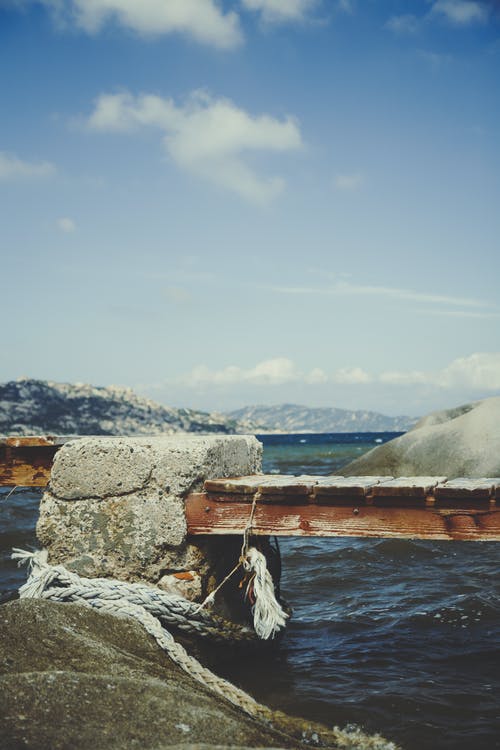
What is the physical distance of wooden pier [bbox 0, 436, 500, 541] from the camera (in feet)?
12.6

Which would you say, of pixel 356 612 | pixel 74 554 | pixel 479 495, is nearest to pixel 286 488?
pixel 479 495

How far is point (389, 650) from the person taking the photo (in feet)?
16.1

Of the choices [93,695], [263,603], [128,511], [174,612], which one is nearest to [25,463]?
[128,511]

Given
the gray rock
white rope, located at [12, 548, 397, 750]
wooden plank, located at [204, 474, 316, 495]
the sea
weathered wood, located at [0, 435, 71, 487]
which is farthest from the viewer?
weathered wood, located at [0, 435, 71, 487]

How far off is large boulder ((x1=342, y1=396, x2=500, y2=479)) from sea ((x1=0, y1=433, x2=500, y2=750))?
551 cm

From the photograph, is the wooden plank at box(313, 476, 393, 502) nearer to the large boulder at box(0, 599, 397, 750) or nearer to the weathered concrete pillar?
the weathered concrete pillar

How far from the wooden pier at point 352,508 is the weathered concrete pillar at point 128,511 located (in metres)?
0.14

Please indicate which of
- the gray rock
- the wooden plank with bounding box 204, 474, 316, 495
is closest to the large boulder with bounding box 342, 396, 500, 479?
the wooden plank with bounding box 204, 474, 316, 495

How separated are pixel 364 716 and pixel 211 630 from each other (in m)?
0.98

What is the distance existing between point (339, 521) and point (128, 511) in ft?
4.24

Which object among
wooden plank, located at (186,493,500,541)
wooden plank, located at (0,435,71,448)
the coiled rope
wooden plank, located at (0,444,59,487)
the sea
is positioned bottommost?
the sea

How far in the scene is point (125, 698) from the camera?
257cm

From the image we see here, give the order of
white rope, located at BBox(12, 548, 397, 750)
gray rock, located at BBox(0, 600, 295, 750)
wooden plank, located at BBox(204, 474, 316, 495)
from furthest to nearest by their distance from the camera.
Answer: wooden plank, located at BBox(204, 474, 316, 495) → white rope, located at BBox(12, 548, 397, 750) → gray rock, located at BBox(0, 600, 295, 750)

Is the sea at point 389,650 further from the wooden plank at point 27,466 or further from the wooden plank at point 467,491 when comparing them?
the wooden plank at point 27,466
